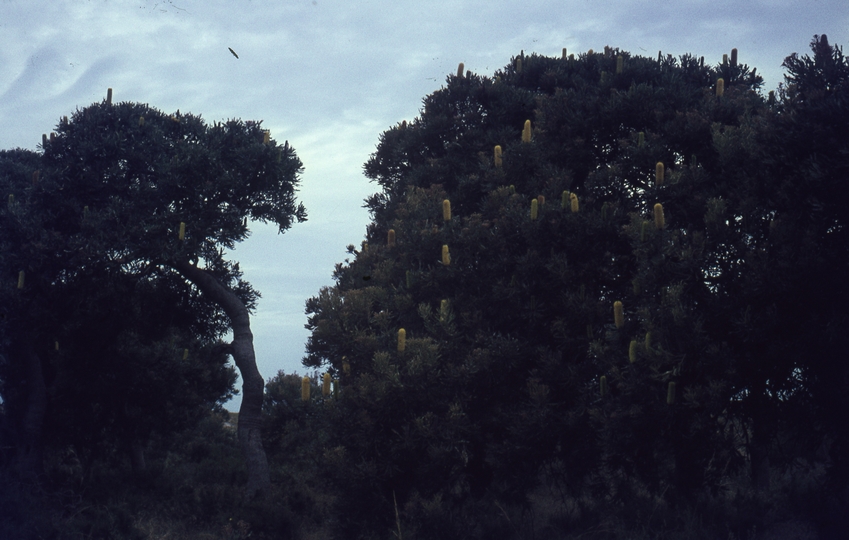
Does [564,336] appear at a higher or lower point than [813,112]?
lower

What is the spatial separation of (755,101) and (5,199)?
19.6 m

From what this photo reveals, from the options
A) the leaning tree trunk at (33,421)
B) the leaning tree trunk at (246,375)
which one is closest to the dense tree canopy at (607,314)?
the leaning tree trunk at (246,375)

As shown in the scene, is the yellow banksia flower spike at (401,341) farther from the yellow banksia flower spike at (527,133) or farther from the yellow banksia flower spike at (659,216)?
the yellow banksia flower spike at (527,133)

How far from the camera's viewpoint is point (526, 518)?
13.1 m

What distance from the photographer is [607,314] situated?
12.2 meters

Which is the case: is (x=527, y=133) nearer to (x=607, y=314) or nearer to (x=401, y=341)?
(x=607, y=314)

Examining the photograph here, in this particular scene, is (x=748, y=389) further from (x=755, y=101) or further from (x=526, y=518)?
(x=755, y=101)

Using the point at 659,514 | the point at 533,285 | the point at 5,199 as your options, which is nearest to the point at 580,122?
the point at 533,285

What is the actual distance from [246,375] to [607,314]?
9782 mm

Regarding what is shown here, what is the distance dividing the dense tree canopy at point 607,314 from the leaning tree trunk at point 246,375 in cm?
244

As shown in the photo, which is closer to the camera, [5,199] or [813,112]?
[813,112]

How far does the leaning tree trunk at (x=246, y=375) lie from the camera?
16.5 m

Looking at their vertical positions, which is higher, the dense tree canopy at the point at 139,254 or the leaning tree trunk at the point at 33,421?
the dense tree canopy at the point at 139,254

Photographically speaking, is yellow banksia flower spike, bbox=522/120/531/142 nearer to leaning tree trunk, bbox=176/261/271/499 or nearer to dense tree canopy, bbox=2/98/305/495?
dense tree canopy, bbox=2/98/305/495
